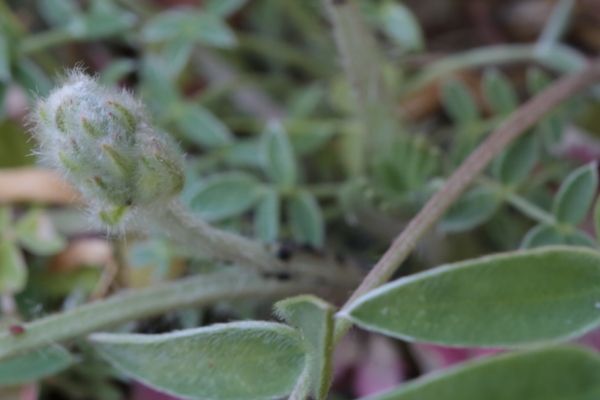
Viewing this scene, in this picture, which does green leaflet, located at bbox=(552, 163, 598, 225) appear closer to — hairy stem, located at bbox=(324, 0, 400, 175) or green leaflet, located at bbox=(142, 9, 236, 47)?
hairy stem, located at bbox=(324, 0, 400, 175)

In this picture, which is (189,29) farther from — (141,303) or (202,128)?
(141,303)

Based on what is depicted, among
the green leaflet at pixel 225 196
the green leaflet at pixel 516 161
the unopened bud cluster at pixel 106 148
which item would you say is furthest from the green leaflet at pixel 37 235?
the green leaflet at pixel 516 161

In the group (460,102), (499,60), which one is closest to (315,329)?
(460,102)

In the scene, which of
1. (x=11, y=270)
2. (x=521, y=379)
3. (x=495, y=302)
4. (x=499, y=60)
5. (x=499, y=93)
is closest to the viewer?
(x=521, y=379)

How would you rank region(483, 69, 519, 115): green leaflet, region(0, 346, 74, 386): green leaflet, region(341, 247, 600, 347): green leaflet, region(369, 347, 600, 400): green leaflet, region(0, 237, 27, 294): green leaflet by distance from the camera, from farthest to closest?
region(483, 69, 519, 115): green leaflet
region(0, 237, 27, 294): green leaflet
region(0, 346, 74, 386): green leaflet
region(341, 247, 600, 347): green leaflet
region(369, 347, 600, 400): green leaflet

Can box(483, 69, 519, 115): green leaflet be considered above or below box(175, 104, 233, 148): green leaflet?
below

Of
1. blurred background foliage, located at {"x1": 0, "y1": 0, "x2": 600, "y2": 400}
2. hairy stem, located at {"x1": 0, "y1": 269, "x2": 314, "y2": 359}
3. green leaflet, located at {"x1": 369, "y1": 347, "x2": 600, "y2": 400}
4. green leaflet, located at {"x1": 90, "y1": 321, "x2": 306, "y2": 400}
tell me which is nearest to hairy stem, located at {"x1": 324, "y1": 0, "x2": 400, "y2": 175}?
blurred background foliage, located at {"x1": 0, "y1": 0, "x2": 600, "y2": 400}
